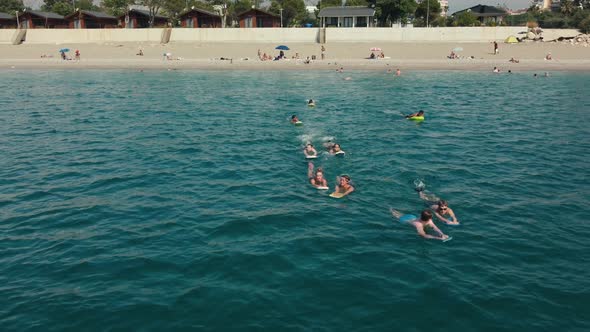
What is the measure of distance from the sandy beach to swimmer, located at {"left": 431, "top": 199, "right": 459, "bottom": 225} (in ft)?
141

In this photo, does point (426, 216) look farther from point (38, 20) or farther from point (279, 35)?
point (38, 20)

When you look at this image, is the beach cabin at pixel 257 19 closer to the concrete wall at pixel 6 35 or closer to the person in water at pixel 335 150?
the concrete wall at pixel 6 35

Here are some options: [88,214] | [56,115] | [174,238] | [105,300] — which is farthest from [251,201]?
[56,115]

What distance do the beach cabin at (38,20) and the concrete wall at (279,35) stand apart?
11.4 m

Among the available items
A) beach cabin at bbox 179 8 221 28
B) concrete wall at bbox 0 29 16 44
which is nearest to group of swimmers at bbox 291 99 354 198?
beach cabin at bbox 179 8 221 28

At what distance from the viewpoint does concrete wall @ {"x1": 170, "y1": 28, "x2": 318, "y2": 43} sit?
231 feet

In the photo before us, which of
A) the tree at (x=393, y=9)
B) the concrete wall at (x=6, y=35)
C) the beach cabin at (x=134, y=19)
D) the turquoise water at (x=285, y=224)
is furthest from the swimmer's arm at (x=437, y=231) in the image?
the beach cabin at (x=134, y=19)

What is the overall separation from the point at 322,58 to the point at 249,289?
53.1m

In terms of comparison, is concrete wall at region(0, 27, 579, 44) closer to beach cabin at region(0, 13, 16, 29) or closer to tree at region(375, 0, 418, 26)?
tree at region(375, 0, 418, 26)

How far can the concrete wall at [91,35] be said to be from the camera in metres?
73.6

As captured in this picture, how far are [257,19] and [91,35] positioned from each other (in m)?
27.2

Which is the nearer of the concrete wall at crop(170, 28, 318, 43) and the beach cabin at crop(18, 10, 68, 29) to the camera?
the concrete wall at crop(170, 28, 318, 43)

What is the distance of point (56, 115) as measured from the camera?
108 ft

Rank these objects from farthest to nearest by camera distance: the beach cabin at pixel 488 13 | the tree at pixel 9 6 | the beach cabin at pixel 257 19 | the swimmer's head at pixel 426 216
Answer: the tree at pixel 9 6 < the beach cabin at pixel 488 13 < the beach cabin at pixel 257 19 < the swimmer's head at pixel 426 216
